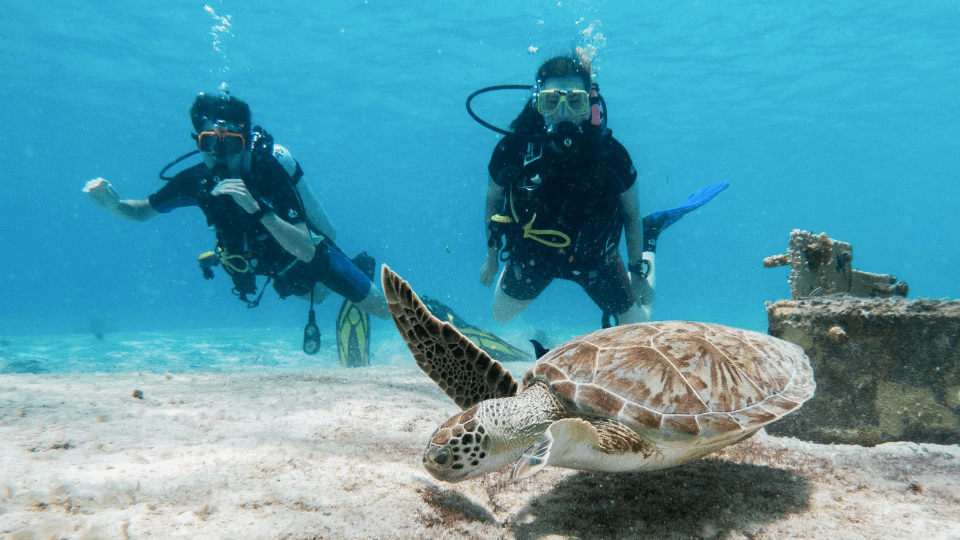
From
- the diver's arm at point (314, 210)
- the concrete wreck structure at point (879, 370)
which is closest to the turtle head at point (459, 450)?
the concrete wreck structure at point (879, 370)

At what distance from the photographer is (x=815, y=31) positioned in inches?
837

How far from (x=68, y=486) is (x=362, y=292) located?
6.14 m

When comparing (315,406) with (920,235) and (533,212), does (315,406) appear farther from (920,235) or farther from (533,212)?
(920,235)

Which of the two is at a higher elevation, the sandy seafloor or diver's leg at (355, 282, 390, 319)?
diver's leg at (355, 282, 390, 319)

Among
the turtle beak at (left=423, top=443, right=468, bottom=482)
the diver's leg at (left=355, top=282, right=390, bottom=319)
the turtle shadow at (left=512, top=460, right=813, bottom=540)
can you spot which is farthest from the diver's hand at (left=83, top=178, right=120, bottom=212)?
the turtle shadow at (left=512, top=460, right=813, bottom=540)

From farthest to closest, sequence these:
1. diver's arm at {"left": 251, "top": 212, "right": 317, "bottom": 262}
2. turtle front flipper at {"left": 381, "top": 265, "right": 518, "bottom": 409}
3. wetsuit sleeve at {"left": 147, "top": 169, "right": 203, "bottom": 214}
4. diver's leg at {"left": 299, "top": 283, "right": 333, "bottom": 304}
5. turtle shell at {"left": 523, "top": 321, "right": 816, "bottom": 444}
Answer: diver's leg at {"left": 299, "top": 283, "right": 333, "bottom": 304}, wetsuit sleeve at {"left": 147, "top": 169, "right": 203, "bottom": 214}, diver's arm at {"left": 251, "top": 212, "right": 317, "bottom": 262}, turtle front flipper at {"left": 381, "top": 265, "right": 518, "bottom": 409}, turtle shell at {"left": 523, "top": 321, "right": 816, "bottom": 444}

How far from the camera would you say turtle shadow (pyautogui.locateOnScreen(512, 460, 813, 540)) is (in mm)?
1752

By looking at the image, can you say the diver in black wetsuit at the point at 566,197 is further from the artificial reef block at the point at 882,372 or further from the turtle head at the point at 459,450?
the turtle head at the point at 459,450

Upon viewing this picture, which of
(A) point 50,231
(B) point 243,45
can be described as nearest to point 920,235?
(B) point 243,45

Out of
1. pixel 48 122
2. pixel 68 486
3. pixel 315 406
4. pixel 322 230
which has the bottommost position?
pixel 315 406

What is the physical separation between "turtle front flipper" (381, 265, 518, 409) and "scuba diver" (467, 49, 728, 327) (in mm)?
3627

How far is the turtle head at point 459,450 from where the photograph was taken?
1.72 metres

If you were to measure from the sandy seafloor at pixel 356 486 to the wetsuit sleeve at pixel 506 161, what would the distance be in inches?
147

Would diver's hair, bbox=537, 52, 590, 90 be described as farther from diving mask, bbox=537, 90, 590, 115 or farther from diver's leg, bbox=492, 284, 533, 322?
diver's leg, bbox=492, 284, 533, 322
